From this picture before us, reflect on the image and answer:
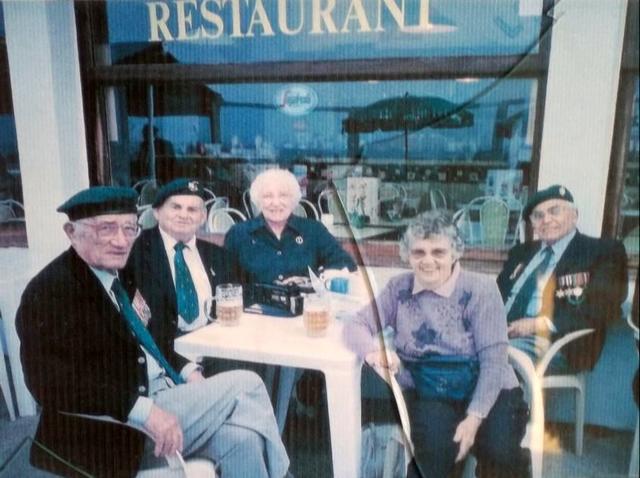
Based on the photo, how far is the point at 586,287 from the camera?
1159 millimetres

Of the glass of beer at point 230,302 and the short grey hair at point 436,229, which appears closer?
the short grey hair at point 436,229

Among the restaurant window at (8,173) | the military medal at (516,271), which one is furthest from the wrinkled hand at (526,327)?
the restaurant window at (8,173)

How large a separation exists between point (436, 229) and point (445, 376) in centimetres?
38

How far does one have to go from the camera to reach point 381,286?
1241 mm

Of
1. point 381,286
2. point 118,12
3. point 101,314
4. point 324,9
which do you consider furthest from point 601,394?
point 118,12

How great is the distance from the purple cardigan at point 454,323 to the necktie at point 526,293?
0.09 feet

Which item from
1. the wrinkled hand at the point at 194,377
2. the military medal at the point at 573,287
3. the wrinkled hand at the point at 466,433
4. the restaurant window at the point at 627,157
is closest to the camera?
the restaurant window at the point at 627,157

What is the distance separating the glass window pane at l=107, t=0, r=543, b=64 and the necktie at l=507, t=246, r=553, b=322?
0.51 metres

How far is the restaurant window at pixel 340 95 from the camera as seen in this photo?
113 cm

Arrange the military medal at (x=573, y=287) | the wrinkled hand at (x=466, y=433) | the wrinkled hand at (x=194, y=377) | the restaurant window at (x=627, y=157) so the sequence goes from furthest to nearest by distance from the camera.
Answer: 1. the wrinkled hand at (x=194, y=377)
2. the wrinkled hand at (x=466, y=433)
3. the military medal at (x=573, y=287)
4. the restaurant window at (x=627, y=157)

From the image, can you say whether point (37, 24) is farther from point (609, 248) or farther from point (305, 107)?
point (609, 248)

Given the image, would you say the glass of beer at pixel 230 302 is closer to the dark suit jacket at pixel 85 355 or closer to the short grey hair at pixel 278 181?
the dark suit jacket at pixel 85 355

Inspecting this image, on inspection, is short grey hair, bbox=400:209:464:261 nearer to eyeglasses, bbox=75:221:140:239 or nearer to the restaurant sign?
the restaurant sign

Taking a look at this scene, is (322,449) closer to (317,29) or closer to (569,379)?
(569,379)
